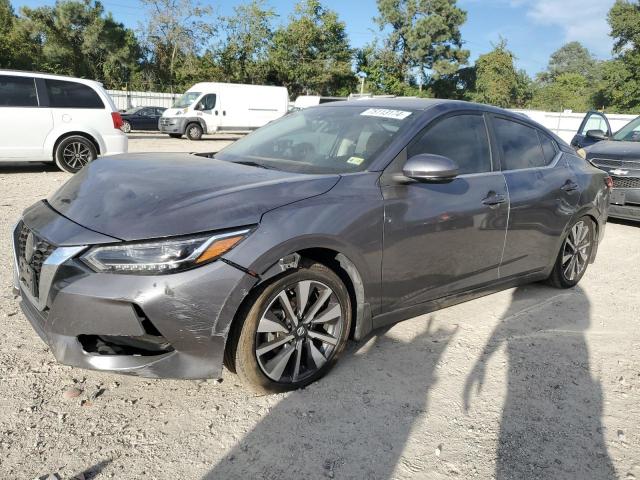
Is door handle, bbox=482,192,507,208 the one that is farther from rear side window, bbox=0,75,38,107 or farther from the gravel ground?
rear side window, bbox=0,75,38,107

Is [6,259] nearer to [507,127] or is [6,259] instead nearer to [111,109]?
[507,127]

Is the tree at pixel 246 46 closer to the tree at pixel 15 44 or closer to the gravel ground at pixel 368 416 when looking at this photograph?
the tree at pixel 15 44

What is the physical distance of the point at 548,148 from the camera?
14.9ft

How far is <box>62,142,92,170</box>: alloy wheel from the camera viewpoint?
9.59 metres

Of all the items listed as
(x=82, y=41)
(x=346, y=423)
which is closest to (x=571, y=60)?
(x=82, y=41)

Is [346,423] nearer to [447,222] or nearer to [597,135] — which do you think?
[447,222]

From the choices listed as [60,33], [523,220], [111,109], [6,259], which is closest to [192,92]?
[111,109]

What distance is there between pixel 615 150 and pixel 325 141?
6258 mm

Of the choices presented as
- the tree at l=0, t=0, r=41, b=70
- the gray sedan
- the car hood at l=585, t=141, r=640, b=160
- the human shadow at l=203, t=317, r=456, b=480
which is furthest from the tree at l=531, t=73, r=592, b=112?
the human shadow at l=203, t=317, r=456, b=480

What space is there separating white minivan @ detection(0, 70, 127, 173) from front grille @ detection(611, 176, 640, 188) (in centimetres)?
843

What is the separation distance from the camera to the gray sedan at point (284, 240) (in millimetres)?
2389

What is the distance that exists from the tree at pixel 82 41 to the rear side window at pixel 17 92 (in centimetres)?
3313

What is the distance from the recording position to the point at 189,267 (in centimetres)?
239

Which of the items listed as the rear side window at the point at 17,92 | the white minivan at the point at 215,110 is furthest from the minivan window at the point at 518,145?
the white minivan at the point at 215,110
